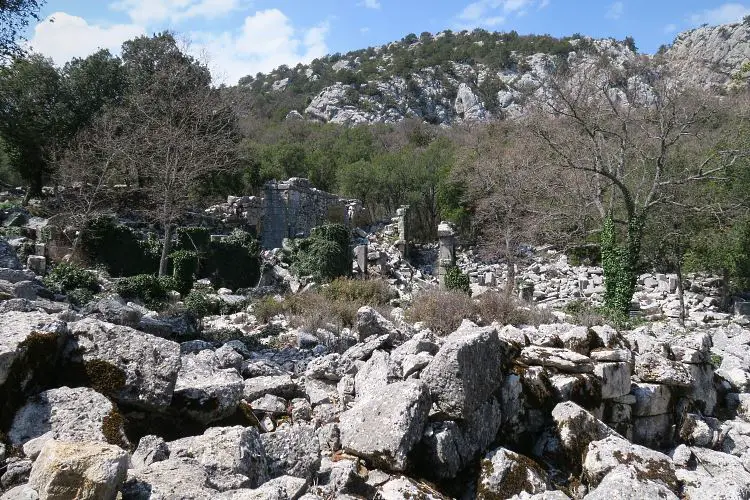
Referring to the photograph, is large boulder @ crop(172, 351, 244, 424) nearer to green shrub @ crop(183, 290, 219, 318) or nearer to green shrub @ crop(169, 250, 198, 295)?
green shrub @ crop(183, 290, 219, 318)

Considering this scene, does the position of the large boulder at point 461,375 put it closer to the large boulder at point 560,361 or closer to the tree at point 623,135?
the large boulder at point 560,361

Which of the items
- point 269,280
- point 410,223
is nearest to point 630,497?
point 269,280

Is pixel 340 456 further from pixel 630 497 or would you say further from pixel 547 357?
pixel 547 357

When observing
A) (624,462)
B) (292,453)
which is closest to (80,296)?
(292,453)

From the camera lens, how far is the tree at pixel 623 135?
15.8 meters

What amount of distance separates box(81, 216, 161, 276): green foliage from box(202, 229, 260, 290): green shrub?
1.89m

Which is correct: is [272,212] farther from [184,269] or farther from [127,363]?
[127,363]

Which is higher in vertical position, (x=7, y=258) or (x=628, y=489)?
(x=7, y=258)

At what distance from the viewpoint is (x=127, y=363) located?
410 cm

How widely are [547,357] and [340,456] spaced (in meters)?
2.78

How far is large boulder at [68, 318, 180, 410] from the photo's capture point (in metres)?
4.00

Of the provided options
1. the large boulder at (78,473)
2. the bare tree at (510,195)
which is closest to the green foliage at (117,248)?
the bare tree at (510,195)

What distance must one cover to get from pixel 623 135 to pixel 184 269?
46.4 feet

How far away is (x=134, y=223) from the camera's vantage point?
68.9 ft
